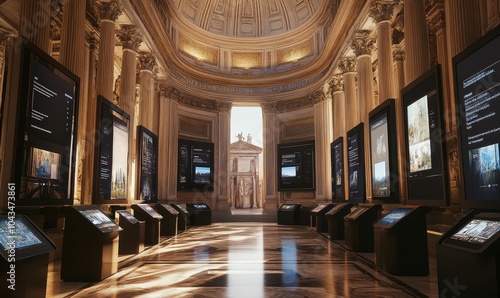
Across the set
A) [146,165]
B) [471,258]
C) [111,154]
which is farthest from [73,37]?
[471,258]

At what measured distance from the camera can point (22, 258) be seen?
3.27m

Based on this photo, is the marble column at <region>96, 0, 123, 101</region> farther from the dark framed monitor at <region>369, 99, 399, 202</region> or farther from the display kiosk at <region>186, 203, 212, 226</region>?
the display kiosk at <region>186, 203, 212, 226</region>

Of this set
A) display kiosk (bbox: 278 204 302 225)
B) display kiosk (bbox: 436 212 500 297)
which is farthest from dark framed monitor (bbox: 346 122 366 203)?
display kiosk (bbox: 278 204 302 225)

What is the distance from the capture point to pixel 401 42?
48.9ft

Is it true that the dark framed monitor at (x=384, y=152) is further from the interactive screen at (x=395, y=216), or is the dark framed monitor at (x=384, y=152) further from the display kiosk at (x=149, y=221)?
the display kiosk at (x=149, y=221)

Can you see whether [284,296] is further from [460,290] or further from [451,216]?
[451,216]

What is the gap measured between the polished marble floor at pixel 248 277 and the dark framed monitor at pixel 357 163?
165 centimetres

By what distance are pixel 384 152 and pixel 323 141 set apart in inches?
471

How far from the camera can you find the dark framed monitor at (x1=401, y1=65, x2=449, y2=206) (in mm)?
4914

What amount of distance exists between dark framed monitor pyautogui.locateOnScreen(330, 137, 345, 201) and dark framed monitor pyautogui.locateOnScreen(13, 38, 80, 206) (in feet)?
27.6

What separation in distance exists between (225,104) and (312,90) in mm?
4865

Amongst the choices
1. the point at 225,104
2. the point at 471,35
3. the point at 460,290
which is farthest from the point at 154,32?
the point at 460,290

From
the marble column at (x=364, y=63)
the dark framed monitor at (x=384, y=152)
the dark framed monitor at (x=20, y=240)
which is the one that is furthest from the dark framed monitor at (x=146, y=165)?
the marble column at (x=364, y=63)

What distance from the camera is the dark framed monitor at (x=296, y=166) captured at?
778 inches
